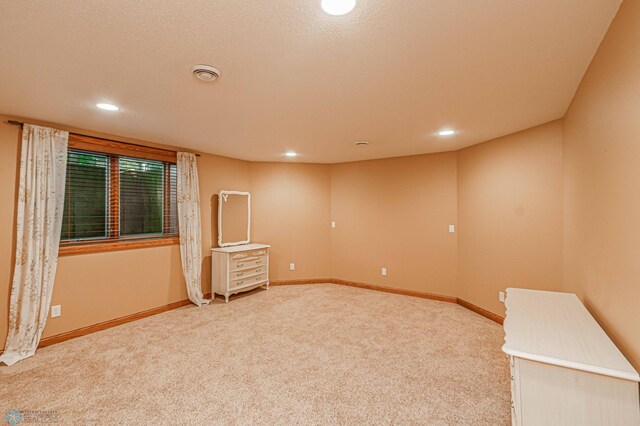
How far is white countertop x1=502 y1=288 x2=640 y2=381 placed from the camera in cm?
119

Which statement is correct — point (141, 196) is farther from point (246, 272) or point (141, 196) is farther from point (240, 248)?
point (246, 272)

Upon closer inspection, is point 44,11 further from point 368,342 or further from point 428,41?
point 368,342

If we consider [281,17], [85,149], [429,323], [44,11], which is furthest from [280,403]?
[85,149]

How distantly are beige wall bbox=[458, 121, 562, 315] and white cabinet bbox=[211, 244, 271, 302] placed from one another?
3.15 m

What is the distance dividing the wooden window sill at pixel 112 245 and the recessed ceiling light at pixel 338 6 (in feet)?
11.5

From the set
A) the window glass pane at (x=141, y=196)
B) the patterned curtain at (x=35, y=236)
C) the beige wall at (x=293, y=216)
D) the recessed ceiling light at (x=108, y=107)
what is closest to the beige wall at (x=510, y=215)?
the beige wall at (x=293, y=216)

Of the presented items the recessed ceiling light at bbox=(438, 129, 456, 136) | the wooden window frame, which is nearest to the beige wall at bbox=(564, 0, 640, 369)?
the recessed ceiling light at bbox=(438, 129, 456, 136)

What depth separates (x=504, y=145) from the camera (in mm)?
3467

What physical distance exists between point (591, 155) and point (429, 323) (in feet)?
7.87

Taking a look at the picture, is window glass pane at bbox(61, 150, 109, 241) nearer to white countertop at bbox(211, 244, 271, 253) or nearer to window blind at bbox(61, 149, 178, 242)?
window blind at bbox(61, 149, 178, 242)

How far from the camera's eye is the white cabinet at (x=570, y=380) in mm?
1147

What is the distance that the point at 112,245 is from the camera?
3422 millimetres

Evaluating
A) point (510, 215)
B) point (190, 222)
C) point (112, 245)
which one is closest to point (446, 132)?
point (510, 215)

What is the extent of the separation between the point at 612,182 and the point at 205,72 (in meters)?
2.43
